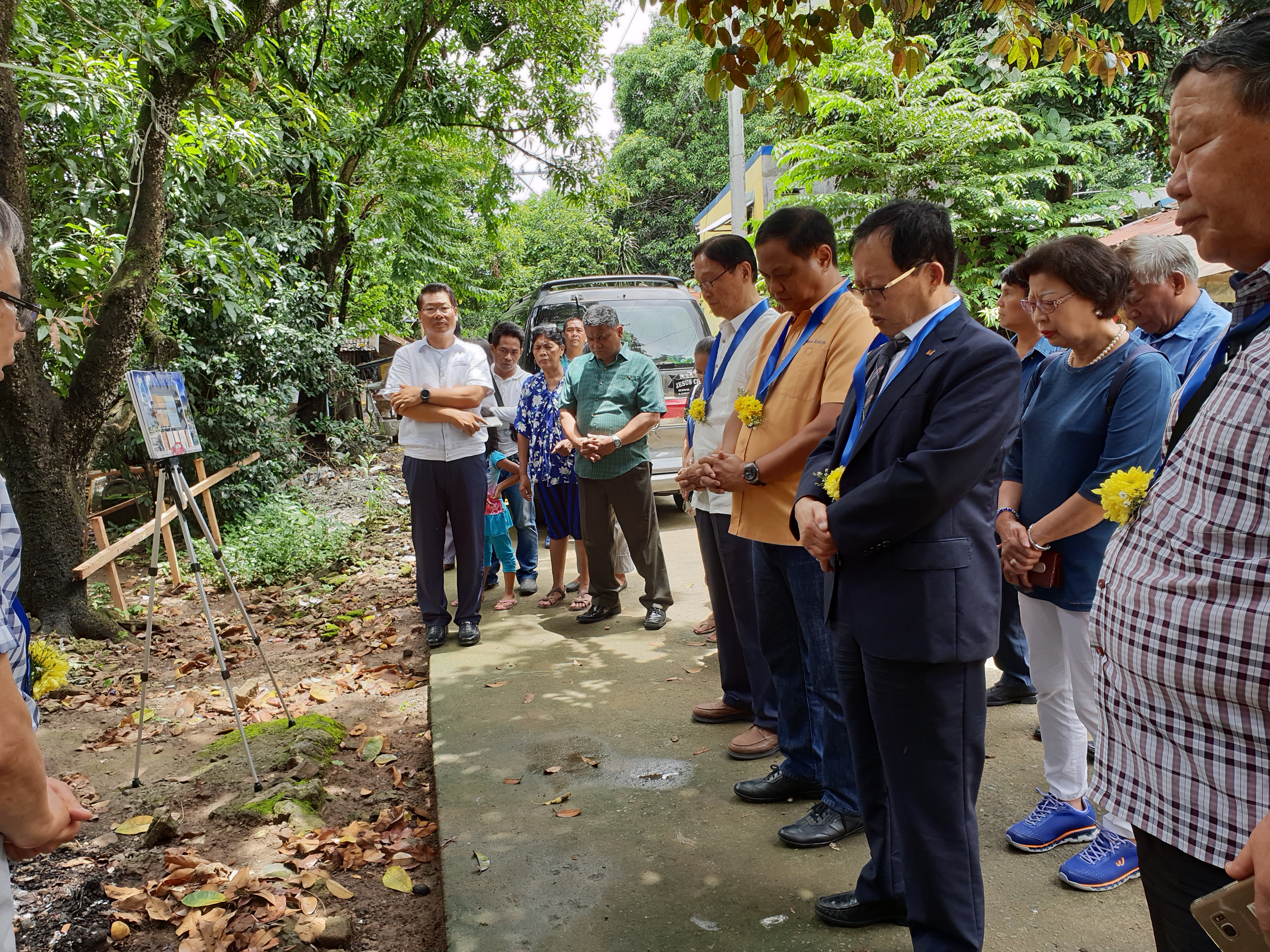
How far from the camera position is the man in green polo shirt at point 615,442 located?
5590 millimetres

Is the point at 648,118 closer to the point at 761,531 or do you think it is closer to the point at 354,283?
the point at 354,283

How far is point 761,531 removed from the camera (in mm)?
3363

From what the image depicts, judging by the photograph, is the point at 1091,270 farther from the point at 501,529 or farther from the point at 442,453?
the point at 501,529

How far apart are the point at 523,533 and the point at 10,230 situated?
5.51 meters

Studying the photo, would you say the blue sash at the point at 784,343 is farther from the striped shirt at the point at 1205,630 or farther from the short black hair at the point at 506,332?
the short black hair at the point at 506,332

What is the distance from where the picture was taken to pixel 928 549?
7.51 feet

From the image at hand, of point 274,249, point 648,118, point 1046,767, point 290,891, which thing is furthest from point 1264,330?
point 648,118

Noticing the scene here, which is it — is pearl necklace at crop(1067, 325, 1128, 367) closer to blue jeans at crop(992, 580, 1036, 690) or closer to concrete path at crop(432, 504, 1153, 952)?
blue jeans at crop(992, 580, 1036, 690)

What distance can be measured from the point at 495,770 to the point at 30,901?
1.75 metres

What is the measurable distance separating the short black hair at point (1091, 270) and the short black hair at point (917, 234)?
686mm

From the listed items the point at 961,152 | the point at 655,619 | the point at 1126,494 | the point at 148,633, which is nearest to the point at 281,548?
the point at 655,619

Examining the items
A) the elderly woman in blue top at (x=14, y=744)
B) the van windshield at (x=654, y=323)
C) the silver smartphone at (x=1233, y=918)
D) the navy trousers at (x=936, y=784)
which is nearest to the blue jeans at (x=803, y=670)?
the navy trousers at (x=936, y=784)

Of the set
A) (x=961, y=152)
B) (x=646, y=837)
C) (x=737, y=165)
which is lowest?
(x=646, y=837)

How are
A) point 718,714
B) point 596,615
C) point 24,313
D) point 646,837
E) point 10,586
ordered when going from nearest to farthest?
point 10,586, point 24,313, point 646,837, point 718,714, point 596,615
